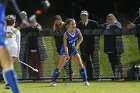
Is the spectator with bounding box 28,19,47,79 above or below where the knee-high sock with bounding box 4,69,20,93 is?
above

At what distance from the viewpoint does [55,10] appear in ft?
112

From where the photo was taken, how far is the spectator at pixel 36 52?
1783 cm

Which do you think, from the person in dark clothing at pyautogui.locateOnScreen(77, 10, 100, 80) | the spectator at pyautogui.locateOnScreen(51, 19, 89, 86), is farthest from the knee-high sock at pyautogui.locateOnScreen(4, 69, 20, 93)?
the person in dark clothing at pyautogui.locateOnScreen(77, 10, 100, 80)

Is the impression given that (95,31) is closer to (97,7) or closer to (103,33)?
(103,33)

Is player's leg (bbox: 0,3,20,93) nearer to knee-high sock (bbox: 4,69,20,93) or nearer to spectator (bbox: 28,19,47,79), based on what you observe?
knee-high sock (bbox: 4,69,20,93)

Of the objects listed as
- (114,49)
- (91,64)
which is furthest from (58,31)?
(114,49)

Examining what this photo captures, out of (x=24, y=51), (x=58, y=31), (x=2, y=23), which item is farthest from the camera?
(x=24, y=51)

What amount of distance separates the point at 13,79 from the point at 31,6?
914 inches

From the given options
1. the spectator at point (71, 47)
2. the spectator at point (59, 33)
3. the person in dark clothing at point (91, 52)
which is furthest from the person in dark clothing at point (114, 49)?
the spectator at point (71, 47)

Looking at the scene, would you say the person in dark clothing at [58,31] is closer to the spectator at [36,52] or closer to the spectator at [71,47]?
the spectator at [36,52]

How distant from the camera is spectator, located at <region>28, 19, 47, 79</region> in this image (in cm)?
1783

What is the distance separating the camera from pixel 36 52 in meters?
17.9

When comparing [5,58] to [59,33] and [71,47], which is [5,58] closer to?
[71,47]

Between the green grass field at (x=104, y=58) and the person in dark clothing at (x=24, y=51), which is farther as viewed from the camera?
the person in dark clothing at (x=24, y=51)
